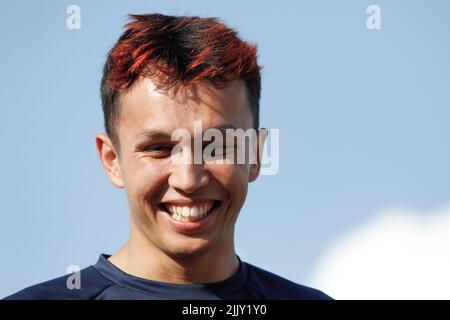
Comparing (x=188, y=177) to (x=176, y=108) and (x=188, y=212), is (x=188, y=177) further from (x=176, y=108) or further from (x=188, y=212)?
(x=176, y=108)

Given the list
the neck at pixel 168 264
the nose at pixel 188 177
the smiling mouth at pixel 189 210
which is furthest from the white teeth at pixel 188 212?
the neck at pixel 168 264

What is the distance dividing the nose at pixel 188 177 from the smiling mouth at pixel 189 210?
0.14 metres

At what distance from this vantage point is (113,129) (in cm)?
441

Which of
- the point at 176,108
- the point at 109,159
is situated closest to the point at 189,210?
the point at 176,108

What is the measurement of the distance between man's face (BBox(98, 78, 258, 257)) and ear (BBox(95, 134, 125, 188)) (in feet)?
0.41

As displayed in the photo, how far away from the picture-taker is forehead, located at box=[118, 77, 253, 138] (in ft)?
13.2

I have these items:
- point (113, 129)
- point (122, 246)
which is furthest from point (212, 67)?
point (122, 246)

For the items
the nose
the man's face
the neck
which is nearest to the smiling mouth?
the man's face

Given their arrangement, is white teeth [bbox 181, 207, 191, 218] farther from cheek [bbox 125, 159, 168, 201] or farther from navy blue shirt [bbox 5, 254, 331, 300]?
navy blue shirt [bbox 5, 254, 331, 300]

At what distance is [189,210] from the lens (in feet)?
13.5

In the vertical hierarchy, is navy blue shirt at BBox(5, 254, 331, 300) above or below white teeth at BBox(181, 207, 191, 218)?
below
